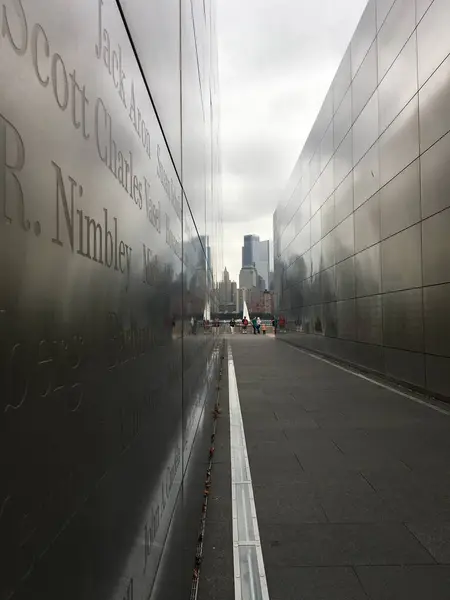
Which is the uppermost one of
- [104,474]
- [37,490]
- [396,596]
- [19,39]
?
[19,39]

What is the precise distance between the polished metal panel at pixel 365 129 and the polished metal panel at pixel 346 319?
4.49 meters

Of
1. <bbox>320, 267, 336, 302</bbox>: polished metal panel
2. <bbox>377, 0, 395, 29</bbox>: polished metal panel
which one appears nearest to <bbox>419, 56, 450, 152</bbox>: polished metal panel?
Answer: <bbox>377, 0, 395, 29</bbox>: polished metal panel

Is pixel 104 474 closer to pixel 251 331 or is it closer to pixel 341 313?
pixel 341 313

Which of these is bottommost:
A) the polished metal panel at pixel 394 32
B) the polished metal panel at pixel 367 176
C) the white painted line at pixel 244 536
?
the white painted line at pixel 244 536

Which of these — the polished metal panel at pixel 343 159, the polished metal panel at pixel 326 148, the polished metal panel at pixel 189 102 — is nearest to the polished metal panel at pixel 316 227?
the polished metal panel at pixel 326 148

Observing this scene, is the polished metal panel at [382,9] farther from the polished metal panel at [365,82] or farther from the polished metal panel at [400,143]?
the polished metal panel at [400,143]

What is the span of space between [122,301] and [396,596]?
103 inches

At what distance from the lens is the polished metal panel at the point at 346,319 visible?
1622cm

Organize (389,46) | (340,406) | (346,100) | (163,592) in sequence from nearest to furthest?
1. (163,592)
2. (340,406)
3. (389,46)
4. (346,100)

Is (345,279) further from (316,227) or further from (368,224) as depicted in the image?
(316,227)

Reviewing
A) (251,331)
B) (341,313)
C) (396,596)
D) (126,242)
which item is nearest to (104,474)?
(126,242)

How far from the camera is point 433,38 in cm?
988

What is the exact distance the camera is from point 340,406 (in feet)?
30.7

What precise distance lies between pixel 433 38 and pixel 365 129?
4707 millimetres
